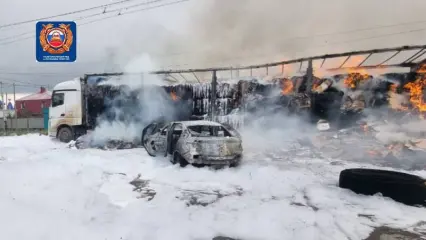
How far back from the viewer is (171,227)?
4750 mm

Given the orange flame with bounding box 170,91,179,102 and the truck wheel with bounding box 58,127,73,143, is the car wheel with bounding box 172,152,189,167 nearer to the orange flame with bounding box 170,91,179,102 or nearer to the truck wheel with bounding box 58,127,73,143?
the orange flame with bounding box 170,91,179,102

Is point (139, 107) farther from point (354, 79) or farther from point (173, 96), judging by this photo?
point (354, 79)

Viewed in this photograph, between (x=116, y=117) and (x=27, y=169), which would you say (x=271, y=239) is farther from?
(x=116, y=117)

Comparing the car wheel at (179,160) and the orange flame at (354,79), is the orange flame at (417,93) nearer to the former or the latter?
the orange flame at (354,79)

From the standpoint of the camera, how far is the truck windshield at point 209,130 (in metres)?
9.63

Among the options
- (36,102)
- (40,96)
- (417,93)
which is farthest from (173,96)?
(40,96)

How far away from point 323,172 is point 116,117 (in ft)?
33.8

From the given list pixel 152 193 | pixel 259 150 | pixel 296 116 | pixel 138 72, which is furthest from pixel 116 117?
pixel 152 193

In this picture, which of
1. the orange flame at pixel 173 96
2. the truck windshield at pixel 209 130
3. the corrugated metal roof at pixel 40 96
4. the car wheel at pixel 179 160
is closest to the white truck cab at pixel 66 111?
the orange flame at pixel 173 96

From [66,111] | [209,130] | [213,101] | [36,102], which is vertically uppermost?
[36,102]

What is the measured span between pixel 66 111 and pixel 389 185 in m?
13.9

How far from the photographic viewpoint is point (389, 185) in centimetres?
646

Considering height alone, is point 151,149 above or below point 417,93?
below

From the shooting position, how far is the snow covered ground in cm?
459
